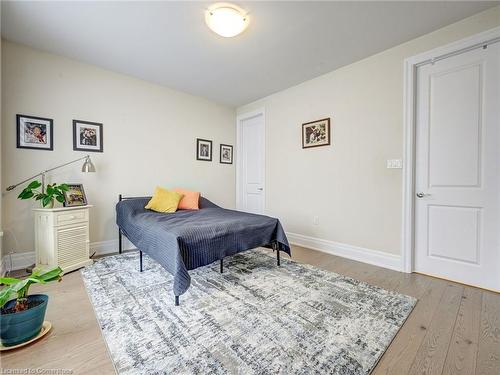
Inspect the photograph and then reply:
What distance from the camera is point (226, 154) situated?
15.0 ft

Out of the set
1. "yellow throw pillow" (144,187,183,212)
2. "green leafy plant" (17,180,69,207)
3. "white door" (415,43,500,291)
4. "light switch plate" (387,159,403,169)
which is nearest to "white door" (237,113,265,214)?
"yellow throw pillow" (144,187,183,212)

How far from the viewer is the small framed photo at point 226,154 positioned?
4.50 m

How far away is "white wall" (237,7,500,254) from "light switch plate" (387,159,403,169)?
47 millimetres

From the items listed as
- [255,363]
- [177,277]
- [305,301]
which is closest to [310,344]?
[255,363]

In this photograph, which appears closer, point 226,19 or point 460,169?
point 226,19

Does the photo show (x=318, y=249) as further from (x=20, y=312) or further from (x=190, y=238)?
(x=20, y=312)

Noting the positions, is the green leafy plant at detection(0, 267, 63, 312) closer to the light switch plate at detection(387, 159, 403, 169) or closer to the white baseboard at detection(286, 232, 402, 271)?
the white baseboard at detection(286, 232, 402, 271)

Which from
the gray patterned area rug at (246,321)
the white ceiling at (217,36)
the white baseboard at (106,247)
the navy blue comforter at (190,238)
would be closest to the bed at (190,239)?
the navy blue comforter at (190,238)

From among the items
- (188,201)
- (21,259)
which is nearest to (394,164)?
(188,201)

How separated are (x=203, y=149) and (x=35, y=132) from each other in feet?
7.42

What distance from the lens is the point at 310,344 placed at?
4.55 ft

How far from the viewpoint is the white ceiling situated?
2.00 metres

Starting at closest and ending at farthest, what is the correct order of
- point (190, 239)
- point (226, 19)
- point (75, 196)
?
point (190, 239)
point (226, 19)
point (75, 196)

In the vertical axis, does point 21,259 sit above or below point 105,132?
below
